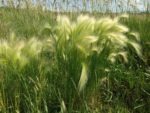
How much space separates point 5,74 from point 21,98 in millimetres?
196

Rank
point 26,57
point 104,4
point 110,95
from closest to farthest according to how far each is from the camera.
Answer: point 26,57, point 110,95, point 104,4

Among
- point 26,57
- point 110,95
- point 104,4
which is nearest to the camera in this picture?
point 26,57

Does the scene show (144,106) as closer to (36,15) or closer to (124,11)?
(124,11)

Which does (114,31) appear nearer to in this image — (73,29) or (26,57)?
(73,29)

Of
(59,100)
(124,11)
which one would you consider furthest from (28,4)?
(59,100)

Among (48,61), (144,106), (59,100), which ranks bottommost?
(144,106)

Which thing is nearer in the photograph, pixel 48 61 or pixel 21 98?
pixel 21 98

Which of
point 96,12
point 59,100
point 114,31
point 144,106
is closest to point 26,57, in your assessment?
point 59,100

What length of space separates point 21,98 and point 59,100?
0.26 m

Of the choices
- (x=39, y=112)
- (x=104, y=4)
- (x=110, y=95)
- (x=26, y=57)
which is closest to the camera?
(x=39, y=112)

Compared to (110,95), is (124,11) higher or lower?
higher

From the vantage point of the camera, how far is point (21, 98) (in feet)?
9.25

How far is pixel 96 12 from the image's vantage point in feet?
16.4

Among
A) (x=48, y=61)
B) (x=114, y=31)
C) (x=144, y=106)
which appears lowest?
(x=144, y=106)
